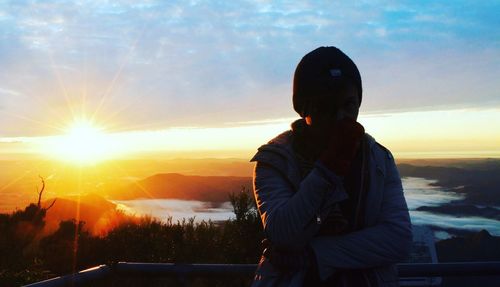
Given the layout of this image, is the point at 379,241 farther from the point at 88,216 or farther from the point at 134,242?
the point at 88,216

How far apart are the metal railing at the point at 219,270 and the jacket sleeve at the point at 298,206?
1.12m

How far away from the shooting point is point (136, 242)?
9047 mm

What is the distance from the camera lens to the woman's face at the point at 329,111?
1845 mm

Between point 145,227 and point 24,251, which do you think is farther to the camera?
point 145,227

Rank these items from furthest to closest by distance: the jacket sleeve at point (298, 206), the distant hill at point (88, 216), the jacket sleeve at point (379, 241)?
the distant hill at point (88, 216) < the jacket sleeve at point (379, 241) < the jacket sleeve at point (298, 206)

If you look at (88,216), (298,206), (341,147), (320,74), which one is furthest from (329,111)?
(88,216)

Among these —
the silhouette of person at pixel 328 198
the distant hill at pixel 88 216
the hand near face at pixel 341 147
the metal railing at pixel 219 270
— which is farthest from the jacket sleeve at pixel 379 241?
the distant hill at pixel 88 216

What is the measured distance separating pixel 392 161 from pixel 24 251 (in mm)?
9226

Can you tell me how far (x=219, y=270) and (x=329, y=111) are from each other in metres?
1.37

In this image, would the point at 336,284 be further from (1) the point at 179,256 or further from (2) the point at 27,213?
(2) the point at 27,213

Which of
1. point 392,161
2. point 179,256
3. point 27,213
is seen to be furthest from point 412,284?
point 27,213

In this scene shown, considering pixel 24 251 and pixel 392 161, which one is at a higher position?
pixel 392 161

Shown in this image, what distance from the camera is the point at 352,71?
1.92 metres

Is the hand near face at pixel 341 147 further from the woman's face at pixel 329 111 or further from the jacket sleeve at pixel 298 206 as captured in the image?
the woman's face at pixel 329 111
